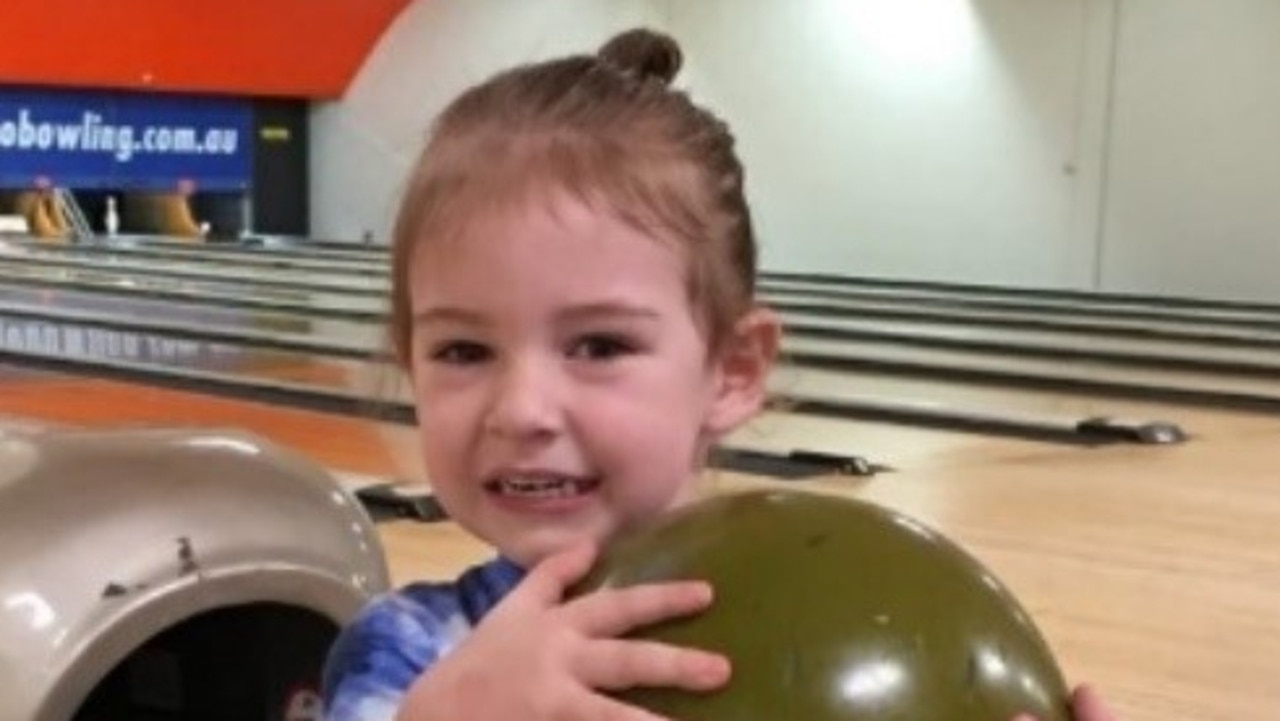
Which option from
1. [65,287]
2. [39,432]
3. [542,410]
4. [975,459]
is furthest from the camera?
[65,287]

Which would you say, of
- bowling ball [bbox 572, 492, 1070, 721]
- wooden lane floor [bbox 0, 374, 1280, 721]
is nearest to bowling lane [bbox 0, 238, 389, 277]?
wooden lane floor [bbox 0, 374, 1280, 721]

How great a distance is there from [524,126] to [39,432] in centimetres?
54

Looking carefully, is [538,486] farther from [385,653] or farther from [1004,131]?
[1004,131]

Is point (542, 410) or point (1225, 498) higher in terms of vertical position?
point (542, 410)

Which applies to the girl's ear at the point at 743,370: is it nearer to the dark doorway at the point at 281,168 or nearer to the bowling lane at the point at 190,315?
the bowling lane at the point at 190,315

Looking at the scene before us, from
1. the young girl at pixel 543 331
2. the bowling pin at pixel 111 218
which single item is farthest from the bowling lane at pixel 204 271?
the young girl at pixel 543 331

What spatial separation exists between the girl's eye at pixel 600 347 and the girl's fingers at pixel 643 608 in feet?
0.65

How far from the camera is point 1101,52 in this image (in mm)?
8156

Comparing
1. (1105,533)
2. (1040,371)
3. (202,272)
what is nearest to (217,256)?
(202,272)

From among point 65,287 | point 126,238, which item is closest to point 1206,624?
point 65,287

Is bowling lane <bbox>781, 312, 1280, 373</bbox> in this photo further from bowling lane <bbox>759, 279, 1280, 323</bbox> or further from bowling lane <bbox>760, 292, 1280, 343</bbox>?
bowling lane <bbox>759, 279, 1280, 323</bbox>

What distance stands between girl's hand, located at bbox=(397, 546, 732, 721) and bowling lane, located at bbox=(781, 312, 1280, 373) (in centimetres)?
421

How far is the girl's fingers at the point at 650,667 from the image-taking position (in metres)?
0.74

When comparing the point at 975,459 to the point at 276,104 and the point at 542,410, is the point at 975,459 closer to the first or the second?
the point at 542,410
